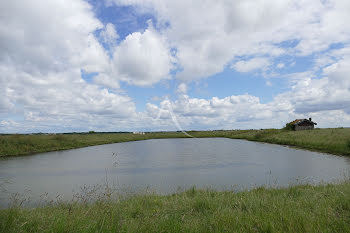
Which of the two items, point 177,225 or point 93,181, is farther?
point 93,181

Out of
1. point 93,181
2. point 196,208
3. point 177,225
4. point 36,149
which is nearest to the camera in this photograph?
point 177,225

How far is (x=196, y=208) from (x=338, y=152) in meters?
29.7

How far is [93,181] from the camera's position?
1579 cm

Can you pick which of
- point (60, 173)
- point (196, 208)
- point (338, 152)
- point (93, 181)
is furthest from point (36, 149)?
point (338, 152)

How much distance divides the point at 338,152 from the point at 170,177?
80.7 ft

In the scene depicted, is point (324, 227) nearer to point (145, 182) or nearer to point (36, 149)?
point (145, 182)

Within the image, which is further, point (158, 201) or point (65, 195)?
point (65, 195)

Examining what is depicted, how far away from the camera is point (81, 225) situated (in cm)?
401

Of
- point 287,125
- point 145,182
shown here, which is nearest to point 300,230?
point 145,182

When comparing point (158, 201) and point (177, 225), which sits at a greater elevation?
point (177, 225)

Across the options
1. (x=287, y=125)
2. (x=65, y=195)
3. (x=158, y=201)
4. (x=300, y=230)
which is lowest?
(x=65, y=195)

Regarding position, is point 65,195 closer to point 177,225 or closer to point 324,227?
point 177,225

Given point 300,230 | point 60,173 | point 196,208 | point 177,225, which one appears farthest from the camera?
point 60,173

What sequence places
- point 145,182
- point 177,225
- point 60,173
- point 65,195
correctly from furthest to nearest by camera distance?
1. point 60,173
2. point 145,182
3. point 65,195
4. point 177,225
